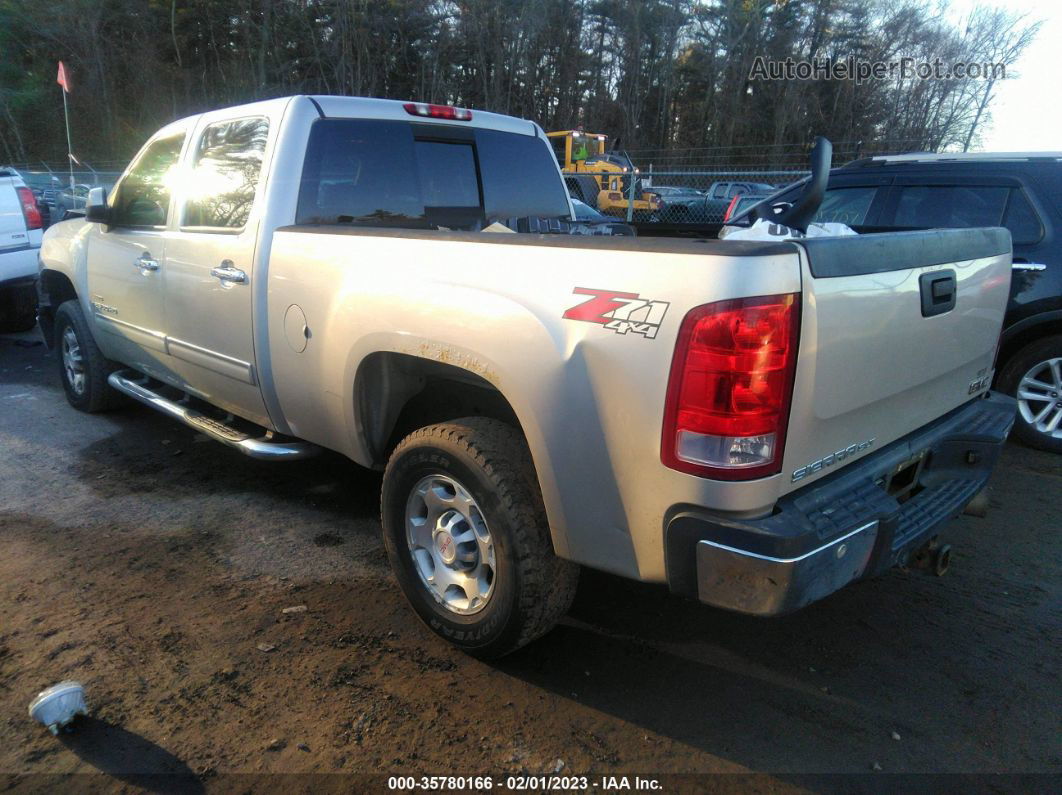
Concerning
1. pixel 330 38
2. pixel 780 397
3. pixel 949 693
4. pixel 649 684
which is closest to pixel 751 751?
pixel 649 684

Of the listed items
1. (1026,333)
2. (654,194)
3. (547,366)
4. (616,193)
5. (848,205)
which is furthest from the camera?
(616,193)

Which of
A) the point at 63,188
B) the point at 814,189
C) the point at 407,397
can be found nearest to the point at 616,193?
the point at 63,188

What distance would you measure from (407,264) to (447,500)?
872mm

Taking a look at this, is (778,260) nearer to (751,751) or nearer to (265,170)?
(751,751)

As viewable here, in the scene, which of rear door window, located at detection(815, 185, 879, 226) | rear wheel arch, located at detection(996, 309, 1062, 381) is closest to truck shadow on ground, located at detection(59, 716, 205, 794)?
rear door window, located at detection(815, 185, 879, 226)

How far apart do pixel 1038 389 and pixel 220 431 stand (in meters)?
5.26

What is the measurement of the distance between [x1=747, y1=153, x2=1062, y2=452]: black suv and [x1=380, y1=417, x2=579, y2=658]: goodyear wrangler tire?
10.6 ft

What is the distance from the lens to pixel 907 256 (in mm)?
2373

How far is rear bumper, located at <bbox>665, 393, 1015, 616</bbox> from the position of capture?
79.0 inches

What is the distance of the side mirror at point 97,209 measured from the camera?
459cm

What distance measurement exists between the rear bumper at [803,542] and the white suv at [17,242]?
825cm

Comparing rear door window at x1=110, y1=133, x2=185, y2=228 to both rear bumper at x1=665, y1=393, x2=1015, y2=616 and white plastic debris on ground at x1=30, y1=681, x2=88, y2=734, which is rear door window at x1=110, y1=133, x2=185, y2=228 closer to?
white plastic debris on ground at x1=30, y1=681, x2=88, y2=734

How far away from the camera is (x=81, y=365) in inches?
219

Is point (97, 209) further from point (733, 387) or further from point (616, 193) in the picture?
point (616, 193)
